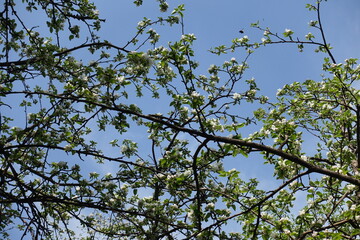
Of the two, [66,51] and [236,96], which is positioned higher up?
[66,51]

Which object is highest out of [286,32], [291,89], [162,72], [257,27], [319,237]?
[257,27]

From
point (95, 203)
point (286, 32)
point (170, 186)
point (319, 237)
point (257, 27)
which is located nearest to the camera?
point (319, 237)

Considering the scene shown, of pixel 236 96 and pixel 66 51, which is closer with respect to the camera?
pixel 66 51

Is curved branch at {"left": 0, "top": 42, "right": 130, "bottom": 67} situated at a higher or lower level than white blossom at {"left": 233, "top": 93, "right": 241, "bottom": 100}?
higher

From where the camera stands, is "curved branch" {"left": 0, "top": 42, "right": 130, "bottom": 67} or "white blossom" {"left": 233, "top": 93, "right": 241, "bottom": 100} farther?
"white blossom" {"left": 233, "top": 93, "right": 241, "bottom": 100}

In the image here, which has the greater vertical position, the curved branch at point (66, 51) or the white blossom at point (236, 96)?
the curved branch at point (66, 51)

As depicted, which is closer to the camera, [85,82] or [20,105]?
[85,82]

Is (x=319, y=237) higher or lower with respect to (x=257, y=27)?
lower

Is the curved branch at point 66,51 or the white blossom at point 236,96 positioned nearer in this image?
the curved branch at point 66,51

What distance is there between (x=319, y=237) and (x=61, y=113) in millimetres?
3936

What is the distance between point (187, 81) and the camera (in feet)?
15.0

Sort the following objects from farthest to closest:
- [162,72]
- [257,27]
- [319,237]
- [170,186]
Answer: [257,27]
[162,72]
[170,186]
[319,237]

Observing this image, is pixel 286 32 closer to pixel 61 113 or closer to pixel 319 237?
pixel 319 237

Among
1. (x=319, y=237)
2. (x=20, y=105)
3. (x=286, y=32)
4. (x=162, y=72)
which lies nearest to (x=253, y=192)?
(x=319, y=237)
